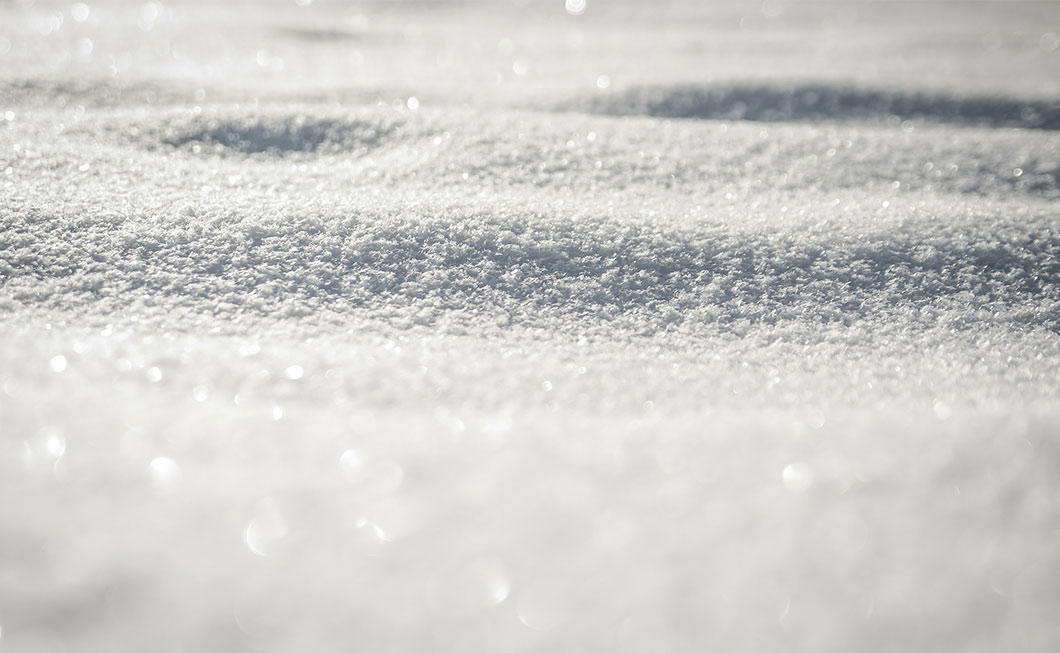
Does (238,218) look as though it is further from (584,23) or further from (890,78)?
(584,23)

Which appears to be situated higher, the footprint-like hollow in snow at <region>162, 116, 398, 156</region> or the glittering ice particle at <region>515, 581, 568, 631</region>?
the footprint-like hollow in snow at <region>162, 116, 398, 156</region>

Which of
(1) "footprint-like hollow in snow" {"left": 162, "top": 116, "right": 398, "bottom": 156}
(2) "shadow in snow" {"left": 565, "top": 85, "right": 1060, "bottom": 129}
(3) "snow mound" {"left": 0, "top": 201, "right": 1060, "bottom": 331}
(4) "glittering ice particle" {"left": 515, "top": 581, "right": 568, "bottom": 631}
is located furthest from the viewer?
(2) "shadow in snow" {"left": 565, "top": 85, "right": 1060, "bottom": 129}

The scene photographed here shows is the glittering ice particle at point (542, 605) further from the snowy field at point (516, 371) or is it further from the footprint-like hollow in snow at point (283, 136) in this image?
the footprint-like hollow in snow at point (283, 136)

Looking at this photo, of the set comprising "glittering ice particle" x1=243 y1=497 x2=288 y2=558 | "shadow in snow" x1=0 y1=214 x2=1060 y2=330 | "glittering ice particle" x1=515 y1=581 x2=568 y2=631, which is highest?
"shadow in snow" x1=0 y1=214 x2=1060 y2=330

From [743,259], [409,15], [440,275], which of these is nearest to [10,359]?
[440,275]

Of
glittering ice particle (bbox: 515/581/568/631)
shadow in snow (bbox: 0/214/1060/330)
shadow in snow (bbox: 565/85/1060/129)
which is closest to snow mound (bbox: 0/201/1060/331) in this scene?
shadow in snow (bbox: 0/214/1060/330)

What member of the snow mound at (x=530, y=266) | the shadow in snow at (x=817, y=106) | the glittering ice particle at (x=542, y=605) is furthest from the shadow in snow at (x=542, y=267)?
the shadow in snow at (x=817, y=106)

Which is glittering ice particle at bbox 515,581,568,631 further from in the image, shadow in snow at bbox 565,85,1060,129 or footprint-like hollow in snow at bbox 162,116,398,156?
shadow in snow at bbox 565,85,1060,129

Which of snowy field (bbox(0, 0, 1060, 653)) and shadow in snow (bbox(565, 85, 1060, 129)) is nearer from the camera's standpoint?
snowy field (bbox(0, 0, 1060, 653))
